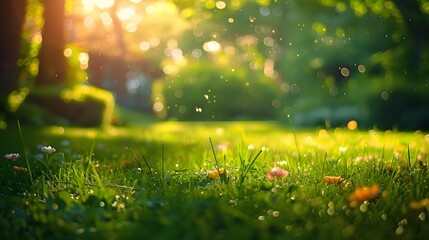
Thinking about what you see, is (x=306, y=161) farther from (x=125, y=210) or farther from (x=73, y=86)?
(x=73, y=86)

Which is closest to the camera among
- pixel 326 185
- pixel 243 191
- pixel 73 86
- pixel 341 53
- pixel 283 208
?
pixel 283 208

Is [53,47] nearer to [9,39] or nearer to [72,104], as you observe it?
[72,104]

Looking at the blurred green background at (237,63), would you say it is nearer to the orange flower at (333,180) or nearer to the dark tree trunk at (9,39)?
the dark tree trunk at (9,39)

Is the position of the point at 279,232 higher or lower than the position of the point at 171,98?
higher

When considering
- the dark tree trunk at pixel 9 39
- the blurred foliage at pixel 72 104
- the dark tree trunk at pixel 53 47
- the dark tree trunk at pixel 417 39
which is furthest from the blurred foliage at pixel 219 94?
the dark tree trunk at pixel 9 39

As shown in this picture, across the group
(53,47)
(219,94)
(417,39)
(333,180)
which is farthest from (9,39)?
(219,94)

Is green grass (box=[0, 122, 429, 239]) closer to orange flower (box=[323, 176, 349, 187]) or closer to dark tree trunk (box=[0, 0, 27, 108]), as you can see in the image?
orange flower (box=[323, 176, 349, 187])

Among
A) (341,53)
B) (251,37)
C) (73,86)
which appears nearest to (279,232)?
(73,86)
